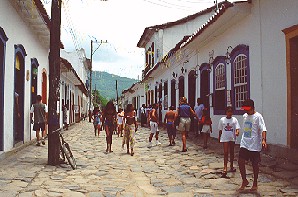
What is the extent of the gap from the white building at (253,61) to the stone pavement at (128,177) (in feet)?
5.28

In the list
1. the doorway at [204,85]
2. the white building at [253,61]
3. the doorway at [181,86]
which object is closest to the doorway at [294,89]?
the white building at [253,61]

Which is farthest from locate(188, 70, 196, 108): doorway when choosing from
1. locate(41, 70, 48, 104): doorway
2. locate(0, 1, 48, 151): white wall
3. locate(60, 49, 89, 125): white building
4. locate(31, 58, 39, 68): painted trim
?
locate(0, 1, 48, 151): white wall

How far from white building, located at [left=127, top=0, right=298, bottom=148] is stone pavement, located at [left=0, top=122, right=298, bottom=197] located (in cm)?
161

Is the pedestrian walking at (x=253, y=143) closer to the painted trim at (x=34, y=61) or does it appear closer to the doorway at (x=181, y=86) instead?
the painted trim at (x=34, y=61)

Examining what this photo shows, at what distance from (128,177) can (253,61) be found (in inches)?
183

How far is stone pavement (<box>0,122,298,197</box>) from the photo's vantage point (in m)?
5.66

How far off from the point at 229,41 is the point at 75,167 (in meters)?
6.27

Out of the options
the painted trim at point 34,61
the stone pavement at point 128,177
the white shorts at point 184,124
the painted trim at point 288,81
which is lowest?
the stone pavement at point 128,177

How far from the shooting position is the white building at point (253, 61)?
762 centimetres

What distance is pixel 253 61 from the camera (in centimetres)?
952

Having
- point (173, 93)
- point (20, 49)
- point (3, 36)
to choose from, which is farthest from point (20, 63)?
point (173, 93)

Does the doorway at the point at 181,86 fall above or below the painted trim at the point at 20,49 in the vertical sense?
below

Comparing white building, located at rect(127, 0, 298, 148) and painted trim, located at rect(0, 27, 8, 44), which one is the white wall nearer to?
painted trim, located at rect(0, 27, 8, 44)

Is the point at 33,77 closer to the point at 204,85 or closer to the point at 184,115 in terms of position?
the point at 184,115
